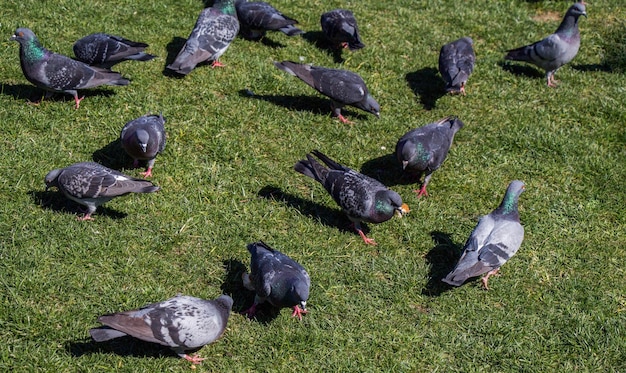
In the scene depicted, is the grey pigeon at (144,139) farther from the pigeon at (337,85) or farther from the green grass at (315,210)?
the pigeon at (337,85)

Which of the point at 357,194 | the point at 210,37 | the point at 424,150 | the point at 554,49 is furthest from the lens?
the point at 554,49

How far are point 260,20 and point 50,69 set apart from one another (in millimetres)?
3102

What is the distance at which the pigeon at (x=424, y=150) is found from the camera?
25.7 ft

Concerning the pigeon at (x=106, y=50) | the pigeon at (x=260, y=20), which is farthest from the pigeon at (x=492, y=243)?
the pigeon at (x=106, y=50)

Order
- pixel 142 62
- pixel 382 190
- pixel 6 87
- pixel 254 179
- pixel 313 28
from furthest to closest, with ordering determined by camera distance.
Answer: pixel 313 28
pixel 142 62
pixel 6 87
pixel 254 179
pixel 382 190

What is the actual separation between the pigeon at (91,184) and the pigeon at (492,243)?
305cm

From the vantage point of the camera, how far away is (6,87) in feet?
28.3

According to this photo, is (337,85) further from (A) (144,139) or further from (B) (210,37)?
(A) (144,139)

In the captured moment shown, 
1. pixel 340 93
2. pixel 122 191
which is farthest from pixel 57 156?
pixel 340 93

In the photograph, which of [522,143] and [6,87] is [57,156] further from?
[522,143]

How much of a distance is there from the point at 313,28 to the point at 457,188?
386cm

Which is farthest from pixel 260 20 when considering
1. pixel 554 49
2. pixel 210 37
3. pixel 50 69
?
pixel 554 49

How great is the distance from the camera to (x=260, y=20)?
32.8 feet

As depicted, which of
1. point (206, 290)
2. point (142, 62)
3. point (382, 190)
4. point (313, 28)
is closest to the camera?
point (206, 290)
